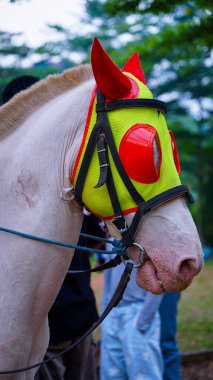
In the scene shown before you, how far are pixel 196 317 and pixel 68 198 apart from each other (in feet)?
27.9

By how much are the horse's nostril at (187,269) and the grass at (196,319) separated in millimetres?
6090

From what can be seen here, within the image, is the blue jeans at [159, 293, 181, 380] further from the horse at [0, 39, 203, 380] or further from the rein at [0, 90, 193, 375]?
the rein at [0, 90, 193, 375]

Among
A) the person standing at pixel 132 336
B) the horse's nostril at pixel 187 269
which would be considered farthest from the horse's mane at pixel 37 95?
the person standing at pixel 132 336

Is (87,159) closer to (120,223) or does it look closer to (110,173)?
(110,173)

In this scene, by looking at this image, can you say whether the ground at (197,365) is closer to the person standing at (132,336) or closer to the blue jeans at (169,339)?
the blue jeans at (169,339)

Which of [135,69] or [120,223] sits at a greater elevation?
[135,69]

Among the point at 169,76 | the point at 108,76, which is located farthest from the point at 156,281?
the point at 169,76

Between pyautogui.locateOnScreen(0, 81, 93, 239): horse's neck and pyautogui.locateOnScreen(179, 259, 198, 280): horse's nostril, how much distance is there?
23.4 inches

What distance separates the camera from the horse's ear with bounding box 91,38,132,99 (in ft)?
7.74

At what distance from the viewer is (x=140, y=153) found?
237cm

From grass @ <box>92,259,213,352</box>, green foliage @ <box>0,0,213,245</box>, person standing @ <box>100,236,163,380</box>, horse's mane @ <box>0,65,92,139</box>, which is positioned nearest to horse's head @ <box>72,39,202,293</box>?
horse's mane @ <box>0,65,92,139</box>

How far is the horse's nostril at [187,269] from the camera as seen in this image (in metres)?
2.38

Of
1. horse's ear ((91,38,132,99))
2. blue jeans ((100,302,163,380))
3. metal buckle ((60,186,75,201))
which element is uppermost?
horse's ear ((91,38,132,99))

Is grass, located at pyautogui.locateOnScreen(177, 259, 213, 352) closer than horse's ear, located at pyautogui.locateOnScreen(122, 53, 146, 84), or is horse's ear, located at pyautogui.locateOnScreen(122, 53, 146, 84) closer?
horse's ear, located at pyautogui.locateOnScreen(122, 53, 146, 84)
